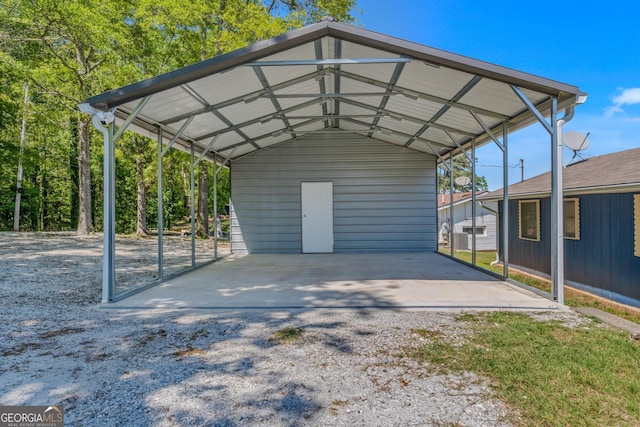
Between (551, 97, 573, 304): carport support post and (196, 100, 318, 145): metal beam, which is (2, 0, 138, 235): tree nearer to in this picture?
(196, 100, 318, 145): metal beam

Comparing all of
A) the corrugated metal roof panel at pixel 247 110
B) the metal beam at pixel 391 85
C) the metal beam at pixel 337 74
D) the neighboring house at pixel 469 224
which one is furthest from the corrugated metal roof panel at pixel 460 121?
the neighboring house at pixel 469 224

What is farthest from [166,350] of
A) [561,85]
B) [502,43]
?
[502,43]

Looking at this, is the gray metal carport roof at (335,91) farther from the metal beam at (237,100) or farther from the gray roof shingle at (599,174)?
the gray roof shingle at (599,174)

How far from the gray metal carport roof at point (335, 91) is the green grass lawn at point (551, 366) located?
2.50 metres

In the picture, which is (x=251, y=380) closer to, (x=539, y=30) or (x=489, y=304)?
(x=489, y=304)

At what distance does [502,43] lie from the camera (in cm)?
1191

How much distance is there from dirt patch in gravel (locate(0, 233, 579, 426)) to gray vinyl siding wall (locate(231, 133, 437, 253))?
517 centimetres

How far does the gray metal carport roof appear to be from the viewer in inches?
149

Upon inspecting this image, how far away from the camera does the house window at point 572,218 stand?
6.31 meters

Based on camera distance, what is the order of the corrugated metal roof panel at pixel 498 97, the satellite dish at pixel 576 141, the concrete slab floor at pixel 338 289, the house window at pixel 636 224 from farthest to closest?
the satellite dish at pixel 576 141
the house window at pixel 636 224
the corrugated metal roof panel at pixel 498 97
the concrete slab floor at pixel 338 289

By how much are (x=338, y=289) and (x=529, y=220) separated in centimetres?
555

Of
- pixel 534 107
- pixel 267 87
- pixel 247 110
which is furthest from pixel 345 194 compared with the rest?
pixel 534 107

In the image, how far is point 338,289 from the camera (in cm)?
473

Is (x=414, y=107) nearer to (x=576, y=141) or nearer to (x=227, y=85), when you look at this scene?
(x=227, y=85)
